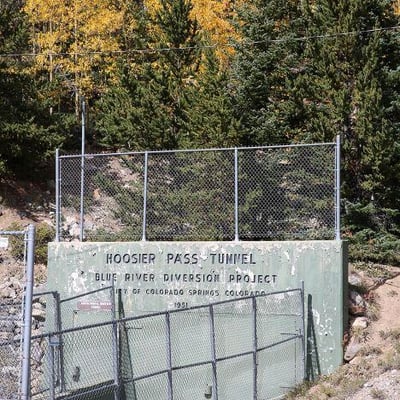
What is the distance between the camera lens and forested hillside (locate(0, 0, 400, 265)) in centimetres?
1977

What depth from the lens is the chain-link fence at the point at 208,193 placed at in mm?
14078

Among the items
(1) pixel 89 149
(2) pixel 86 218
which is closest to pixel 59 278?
(2) pixel 86 218

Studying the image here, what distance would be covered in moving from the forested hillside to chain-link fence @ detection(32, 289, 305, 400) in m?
5.63

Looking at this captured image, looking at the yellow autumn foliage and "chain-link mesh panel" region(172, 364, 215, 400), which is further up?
the yellow autumn foliage

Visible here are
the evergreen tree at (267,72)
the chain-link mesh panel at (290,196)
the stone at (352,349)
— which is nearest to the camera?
the stone at (352,349)

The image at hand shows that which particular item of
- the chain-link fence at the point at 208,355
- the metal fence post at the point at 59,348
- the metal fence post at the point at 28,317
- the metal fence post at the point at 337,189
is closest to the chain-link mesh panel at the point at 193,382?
the chain-link fence at the point at 208,355

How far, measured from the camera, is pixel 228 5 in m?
32.1

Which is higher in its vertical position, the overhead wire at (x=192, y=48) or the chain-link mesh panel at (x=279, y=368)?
the overhead wire at (x=192, y=48)

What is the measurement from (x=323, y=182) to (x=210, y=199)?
2.17 m

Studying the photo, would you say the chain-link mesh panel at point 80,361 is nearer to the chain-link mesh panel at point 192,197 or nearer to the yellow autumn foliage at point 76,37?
the chain-link mesh panel at point 192,197

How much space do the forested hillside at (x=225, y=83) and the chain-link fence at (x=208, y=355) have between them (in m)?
5.63

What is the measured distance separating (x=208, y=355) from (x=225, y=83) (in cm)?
1099

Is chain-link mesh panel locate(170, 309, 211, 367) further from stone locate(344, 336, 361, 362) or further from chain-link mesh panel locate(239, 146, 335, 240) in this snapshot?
stone locate(344, 336, 361, 362)

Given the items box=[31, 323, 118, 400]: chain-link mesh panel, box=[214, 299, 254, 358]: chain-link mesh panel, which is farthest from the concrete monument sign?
box=[31, 323, 118, 400]: chain-link mesh panel
